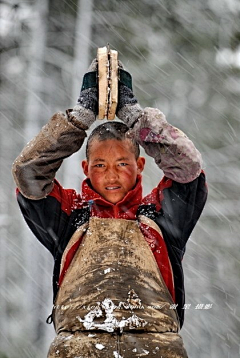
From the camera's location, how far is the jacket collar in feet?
6.23

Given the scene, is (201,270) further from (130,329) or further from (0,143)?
(130,329)

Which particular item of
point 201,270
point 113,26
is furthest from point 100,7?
point 201,270

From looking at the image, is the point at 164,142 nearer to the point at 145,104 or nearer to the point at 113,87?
the point at 113,87

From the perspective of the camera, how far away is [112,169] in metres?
1.94

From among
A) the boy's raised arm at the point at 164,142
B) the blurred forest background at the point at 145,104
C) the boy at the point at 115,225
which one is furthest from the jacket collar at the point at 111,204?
the blurred forest background at the point at 145,104

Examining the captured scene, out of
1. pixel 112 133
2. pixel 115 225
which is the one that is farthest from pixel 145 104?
pixel 115 225

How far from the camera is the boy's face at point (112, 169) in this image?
6.34 ft

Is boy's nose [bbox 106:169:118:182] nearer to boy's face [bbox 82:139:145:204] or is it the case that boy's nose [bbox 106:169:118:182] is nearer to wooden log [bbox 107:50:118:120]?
boy's face [bbox 82:139:145:204]

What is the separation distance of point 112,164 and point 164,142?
Result: 20 centimetres

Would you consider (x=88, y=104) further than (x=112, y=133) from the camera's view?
No

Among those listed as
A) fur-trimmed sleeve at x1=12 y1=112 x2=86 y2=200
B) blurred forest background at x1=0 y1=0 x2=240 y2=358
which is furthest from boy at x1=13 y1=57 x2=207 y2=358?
blurred forest background at x1=0 y1=0 x2=240 y2=358

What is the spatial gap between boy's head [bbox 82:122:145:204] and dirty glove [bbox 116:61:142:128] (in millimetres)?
86

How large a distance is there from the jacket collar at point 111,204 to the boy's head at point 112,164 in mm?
24

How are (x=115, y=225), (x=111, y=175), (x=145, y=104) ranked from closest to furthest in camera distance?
1. (x=115, y=225)
2. (x=111, y=175)
3. (x=145, y=104)
